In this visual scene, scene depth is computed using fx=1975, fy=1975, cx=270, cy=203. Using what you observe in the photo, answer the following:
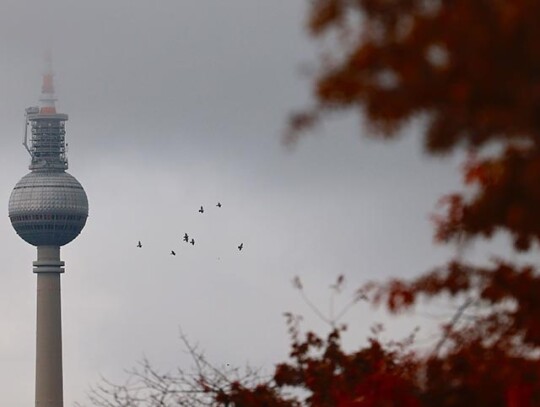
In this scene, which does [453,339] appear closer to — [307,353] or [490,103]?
[490,103]

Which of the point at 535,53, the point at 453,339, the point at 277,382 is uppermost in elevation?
the point at 277,382

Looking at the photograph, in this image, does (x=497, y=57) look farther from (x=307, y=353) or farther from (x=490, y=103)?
(x=307, y=353)

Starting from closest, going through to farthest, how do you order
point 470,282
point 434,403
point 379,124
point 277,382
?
point 379,124, point 470,282, point 434,403, point 277,382

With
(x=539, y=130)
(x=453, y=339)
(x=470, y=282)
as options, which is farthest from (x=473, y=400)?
(x=539, y=130)

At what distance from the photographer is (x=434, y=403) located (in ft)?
80.9

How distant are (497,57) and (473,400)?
31.6 ft

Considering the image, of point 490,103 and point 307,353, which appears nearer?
point 490,103

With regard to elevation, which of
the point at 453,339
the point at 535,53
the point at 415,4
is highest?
the point at 453,339

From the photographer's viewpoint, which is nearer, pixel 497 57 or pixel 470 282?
pixel 497 57

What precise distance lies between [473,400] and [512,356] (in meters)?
1.22

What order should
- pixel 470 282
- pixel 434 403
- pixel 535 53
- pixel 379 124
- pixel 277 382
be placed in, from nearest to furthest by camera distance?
pixel 535 53 → pixel 379 124 → pixel 470 282 → pixel 434 403 → pixel 277 382

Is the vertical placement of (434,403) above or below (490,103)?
above

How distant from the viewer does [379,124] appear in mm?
15750

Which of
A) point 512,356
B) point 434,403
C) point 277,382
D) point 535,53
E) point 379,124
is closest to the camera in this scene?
point 535,53
